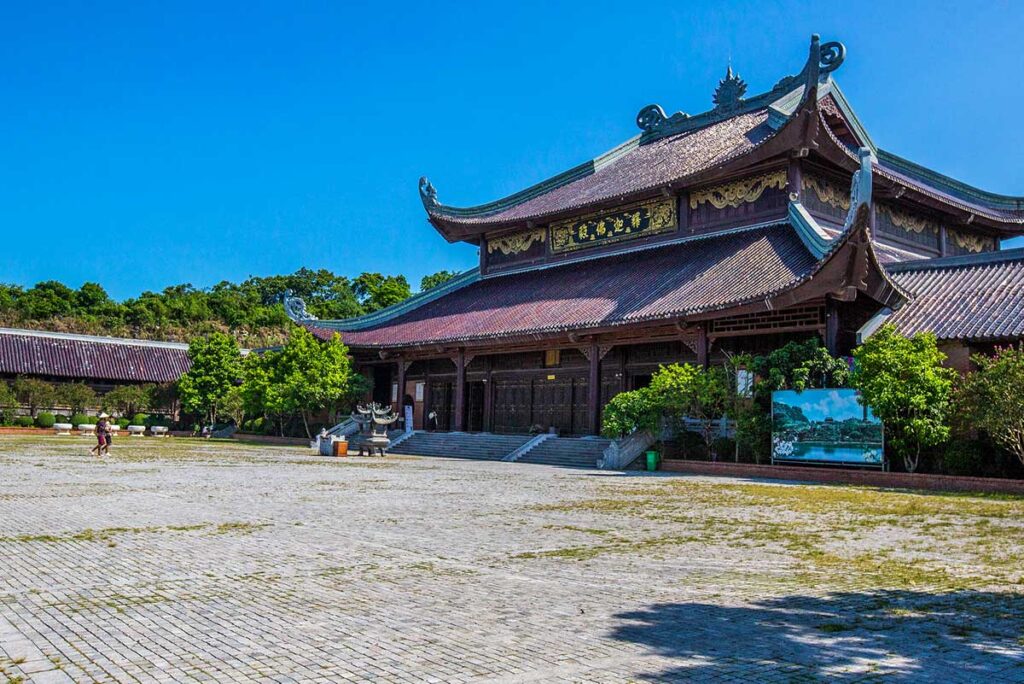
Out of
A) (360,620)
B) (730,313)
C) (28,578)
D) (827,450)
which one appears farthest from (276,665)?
(730,313)

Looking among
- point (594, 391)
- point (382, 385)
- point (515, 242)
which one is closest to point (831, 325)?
point (594, 391)

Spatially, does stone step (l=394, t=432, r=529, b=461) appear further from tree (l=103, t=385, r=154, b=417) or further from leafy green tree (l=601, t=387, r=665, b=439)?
tree (l=103, t=385, r=154, b=417)

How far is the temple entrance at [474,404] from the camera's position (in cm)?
3053

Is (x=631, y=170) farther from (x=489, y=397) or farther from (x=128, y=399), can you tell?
(x=128, y=399)

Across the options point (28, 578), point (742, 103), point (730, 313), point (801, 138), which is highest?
point (742, 103)

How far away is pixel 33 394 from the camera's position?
1553 inches

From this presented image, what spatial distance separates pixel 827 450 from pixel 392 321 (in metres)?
20.1

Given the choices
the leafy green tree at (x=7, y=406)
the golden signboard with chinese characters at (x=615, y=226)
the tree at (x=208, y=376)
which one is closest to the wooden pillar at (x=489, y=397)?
the golden signboard with chinese characters at (x=615, y=226)

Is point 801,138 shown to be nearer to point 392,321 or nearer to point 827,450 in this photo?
point 827,450

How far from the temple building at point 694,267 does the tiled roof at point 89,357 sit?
17.2 metres

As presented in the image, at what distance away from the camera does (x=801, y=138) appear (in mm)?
22641

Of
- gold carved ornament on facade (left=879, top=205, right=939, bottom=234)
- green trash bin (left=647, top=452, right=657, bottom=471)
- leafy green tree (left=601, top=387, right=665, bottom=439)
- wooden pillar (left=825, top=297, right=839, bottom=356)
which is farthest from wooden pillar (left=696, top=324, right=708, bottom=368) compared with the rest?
gold carved ornament on facade (left=879, top=205, right=939, bottom=234)

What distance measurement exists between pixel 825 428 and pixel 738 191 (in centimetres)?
1031

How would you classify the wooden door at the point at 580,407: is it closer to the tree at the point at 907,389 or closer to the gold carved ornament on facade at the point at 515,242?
the gold carved ornament on facade at the point at 515,242
